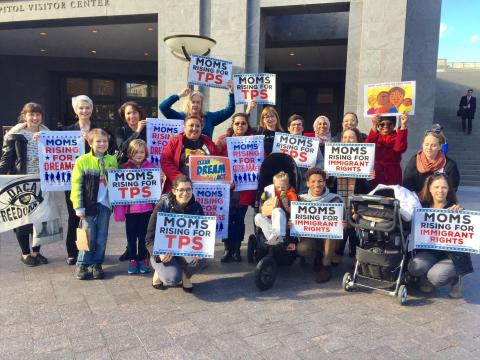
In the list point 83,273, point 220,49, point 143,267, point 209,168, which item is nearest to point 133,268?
point 143,267

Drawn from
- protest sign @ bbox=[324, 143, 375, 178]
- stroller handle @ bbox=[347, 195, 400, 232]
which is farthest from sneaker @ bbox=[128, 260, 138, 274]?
protest sign @ bbox=[324, 143, 375, 178]

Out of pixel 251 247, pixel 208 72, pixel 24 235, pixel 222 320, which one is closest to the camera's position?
pixel 222 320

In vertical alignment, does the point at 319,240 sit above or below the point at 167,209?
below

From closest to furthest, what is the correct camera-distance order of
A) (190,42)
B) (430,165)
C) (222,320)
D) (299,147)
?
(222,320), (430,165), (299,147), (190,42)

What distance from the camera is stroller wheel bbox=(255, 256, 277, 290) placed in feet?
13.3

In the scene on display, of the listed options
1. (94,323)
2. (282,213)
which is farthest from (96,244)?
(282,213)

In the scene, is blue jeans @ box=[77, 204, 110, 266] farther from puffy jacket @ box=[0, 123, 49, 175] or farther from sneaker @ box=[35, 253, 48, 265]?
puffy jacket @ box=[0, 123, 49, 175]

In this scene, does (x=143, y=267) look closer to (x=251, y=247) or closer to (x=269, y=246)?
(x=251, y=247)

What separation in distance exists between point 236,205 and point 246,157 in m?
0.64

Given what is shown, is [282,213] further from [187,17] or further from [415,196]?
[187,17]

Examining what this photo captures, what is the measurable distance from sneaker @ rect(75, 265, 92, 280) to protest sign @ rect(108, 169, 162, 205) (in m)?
0.80

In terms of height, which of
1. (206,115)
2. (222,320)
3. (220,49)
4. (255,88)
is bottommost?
(222,320)

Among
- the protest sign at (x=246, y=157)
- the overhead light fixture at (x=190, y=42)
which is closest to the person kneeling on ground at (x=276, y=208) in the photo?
the protest sign at (x=246, y=157)

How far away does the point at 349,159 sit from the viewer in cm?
471
